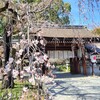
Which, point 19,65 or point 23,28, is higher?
point 23,28

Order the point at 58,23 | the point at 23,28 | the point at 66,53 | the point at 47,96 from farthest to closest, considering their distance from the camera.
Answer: the point at 66,53 < the point at 58,23 < the point at 23,28 < the point at 47,96

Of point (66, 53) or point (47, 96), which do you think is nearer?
point (47, 96)

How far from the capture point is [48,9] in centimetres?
A: 400

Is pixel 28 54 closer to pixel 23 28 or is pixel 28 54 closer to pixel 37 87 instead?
pixel 37 87

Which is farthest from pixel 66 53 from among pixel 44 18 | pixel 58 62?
pixel 44 18

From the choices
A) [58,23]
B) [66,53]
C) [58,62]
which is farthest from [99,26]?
[58,62]

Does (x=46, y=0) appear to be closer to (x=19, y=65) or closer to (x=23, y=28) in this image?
A: (x=23, y=28)

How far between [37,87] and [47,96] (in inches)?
12.6

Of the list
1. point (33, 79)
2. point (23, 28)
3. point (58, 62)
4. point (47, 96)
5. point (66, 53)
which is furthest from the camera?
point (58, 62)

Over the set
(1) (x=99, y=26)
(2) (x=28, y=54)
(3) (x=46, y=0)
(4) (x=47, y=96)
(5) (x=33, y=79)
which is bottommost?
(4) (x=47, y=96)

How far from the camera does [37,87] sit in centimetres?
237

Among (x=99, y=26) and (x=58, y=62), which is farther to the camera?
(x=58, y=62)

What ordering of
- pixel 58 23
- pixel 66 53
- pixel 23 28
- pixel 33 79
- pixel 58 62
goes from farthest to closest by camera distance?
pixel 58 62, pixel 66 53, pixel 58 23, pixel 23 28, pixel 33 79

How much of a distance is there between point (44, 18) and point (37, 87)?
1943mm
